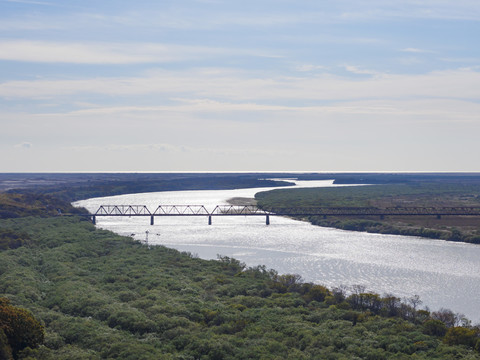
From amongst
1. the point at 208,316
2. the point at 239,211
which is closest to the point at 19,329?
the point at 208,316

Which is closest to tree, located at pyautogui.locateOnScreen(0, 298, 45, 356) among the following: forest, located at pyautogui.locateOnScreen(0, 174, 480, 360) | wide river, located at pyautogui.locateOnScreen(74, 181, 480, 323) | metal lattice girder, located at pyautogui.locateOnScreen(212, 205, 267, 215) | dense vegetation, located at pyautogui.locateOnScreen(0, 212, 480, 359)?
forest, located at pyautogui.locateOnScreen(0, 174, 480, 360)

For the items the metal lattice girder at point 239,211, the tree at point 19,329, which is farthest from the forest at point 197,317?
the metal lattice girder at point 239,211

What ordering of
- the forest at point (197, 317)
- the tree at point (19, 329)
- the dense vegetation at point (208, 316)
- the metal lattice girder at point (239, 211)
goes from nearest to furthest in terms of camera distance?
the tree at point (19, 329), the forest at point (197, 317), the dense vegetation at point (208, 316), the metal lattice girder at point (239, 211)

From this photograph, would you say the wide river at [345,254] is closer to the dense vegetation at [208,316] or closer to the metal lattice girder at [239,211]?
the metal lattice girder at [239,211]

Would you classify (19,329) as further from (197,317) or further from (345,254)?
(345,254)

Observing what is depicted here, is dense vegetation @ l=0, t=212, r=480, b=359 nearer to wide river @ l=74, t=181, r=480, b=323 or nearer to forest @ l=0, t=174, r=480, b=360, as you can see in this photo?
forest @ l=0, t=174, r=480, b=360

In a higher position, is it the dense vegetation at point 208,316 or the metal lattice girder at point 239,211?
the metal lattice girder at point 239,211
